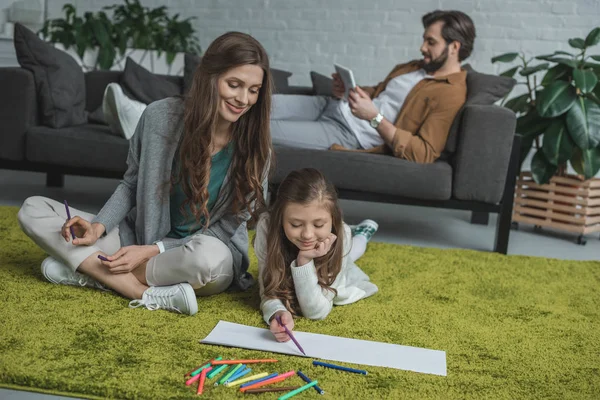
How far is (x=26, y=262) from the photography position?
7.30 ft

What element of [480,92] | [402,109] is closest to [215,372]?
[402,109]

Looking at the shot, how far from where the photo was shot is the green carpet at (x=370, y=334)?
1.41 meters

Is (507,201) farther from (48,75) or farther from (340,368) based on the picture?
(48,75)

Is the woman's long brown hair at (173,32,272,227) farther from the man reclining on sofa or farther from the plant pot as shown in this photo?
the plant pot

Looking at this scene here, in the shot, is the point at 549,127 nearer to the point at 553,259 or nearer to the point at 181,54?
the point at 553,259

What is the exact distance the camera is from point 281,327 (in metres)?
1.66

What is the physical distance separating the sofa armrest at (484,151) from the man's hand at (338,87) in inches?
23.5

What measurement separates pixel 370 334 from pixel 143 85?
2.13 meters

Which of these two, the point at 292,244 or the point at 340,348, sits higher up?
the point at 292,244

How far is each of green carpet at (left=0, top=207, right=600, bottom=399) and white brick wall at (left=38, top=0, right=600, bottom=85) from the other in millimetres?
2472

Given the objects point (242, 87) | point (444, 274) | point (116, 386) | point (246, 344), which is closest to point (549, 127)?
point (444, 274)

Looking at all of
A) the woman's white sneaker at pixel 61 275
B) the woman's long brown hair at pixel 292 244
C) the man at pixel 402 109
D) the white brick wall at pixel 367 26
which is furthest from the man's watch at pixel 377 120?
the white brick wall at pixel 367 26

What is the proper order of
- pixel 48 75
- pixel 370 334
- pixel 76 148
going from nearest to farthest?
pixel 370 334
pixel 76 148
pixel 48 75

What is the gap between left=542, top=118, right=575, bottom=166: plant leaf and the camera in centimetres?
311
